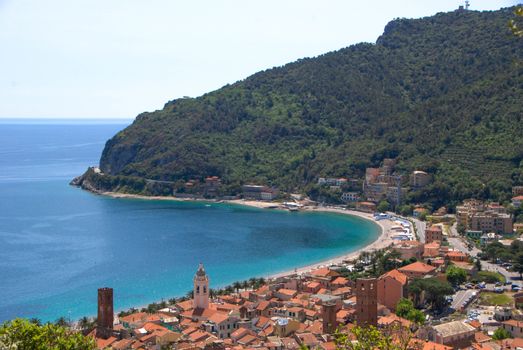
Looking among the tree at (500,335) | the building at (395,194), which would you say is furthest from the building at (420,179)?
the tree at (500,335)

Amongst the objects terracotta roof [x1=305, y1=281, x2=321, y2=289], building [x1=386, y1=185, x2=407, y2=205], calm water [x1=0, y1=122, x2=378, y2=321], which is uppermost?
building [x1=386, y1=185, x2=407, y2=205]

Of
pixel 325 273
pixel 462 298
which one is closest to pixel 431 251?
pixel 325 273

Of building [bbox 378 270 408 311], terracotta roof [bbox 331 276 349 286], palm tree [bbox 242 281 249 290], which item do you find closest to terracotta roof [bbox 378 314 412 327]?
building [bbox 378 270 408 311]

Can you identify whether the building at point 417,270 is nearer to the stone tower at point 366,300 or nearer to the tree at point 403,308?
the tree at point 403,308

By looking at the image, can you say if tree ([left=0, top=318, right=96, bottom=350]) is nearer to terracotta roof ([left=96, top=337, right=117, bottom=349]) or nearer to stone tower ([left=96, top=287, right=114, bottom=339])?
terracotta roof ([left=96, top=337, right=117, bottom=349])

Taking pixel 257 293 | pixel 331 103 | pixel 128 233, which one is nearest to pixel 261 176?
pixel 331 103
